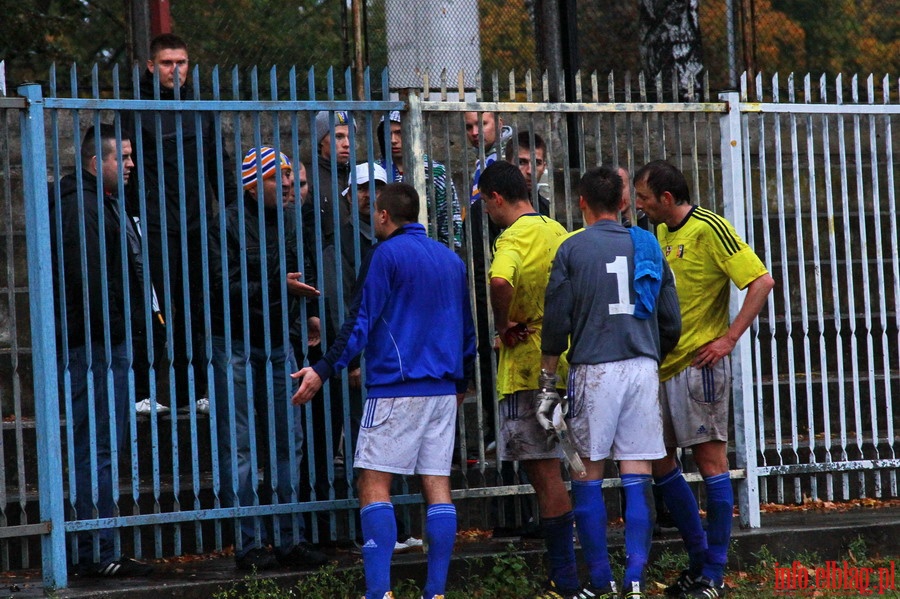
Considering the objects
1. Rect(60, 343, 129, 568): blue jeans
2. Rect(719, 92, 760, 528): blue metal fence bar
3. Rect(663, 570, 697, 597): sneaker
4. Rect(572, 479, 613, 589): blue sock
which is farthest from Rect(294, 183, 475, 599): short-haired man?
Rect(719, 92, 760, 528): blue metal fence bar

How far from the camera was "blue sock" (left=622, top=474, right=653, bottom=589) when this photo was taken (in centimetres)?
559

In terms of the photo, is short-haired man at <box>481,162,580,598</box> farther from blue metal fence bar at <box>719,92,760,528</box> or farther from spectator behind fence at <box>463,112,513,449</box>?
blue metal fence bar at <box>719,92,760,528</box>

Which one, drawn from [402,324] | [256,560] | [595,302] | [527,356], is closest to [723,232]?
[595,302]

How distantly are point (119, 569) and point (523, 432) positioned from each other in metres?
2.07

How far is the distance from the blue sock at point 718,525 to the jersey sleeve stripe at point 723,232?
1.12 meters

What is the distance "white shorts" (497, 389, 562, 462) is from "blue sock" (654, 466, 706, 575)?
0.55m

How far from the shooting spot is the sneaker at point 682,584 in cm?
607

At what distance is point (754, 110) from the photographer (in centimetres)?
714

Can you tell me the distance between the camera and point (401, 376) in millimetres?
5598

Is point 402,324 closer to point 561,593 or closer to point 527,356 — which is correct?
point 527,356

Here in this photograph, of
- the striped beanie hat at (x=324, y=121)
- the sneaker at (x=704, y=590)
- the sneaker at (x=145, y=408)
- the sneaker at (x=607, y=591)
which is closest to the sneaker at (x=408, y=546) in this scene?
the sneaker at (x=607, y=591)

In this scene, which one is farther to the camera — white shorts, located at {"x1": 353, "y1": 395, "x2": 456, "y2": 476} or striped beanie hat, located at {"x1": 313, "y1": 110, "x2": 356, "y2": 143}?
striped beanie hat, located at {"x1": 313, "y1": 110, "x2": 356, "y2": 143}

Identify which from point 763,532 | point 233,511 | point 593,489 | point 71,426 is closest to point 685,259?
point 593,489

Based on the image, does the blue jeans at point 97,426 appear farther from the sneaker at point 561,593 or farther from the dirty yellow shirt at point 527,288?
the sneaker at point 561,593
